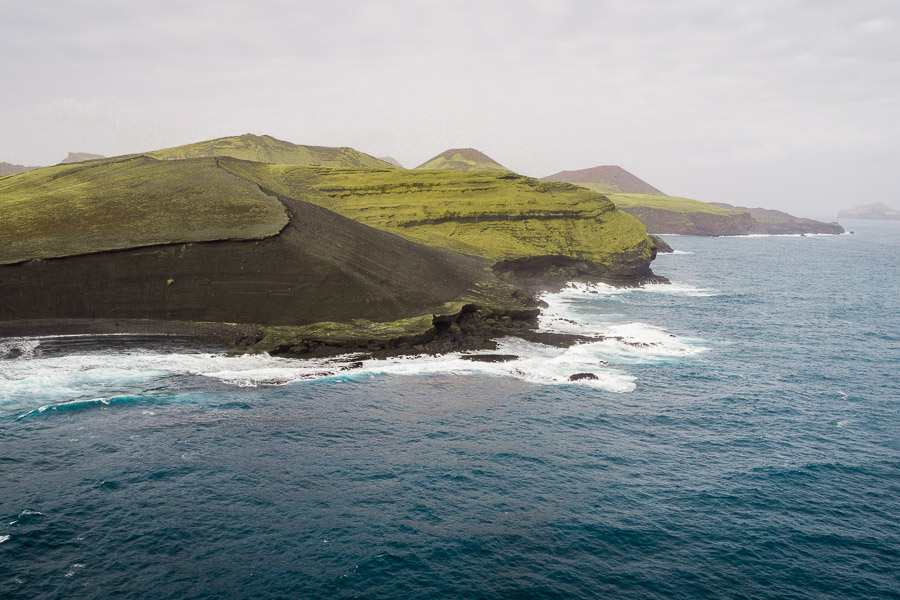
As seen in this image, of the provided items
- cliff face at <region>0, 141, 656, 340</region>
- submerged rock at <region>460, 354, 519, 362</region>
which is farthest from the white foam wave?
submerged rock at <region>460, 354, 519, 362</region>

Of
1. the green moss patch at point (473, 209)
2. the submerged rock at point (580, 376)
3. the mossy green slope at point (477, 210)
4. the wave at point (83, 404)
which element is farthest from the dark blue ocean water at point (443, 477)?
the green moss patch at point (473, 209)

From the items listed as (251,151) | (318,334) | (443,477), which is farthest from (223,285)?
(251,151)

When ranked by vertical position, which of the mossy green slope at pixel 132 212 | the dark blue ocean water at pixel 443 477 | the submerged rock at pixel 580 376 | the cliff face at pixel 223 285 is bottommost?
the dark blue ocean water at pixel 443 477

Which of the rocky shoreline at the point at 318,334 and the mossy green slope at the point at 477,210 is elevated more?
the mossy green slope at the point at 477,210

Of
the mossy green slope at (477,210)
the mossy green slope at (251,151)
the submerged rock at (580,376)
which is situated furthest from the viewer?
the mossy green slope at (251,151)

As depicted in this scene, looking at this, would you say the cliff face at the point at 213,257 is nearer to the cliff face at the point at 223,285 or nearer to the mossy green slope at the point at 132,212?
the cliff face at the point at 223,285
